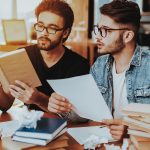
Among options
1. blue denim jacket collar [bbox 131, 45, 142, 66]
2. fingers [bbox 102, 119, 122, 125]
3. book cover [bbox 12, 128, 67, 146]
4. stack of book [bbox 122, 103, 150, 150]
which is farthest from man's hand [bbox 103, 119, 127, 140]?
blue denim jacket collar [bbox 131, 45, 142, 66]

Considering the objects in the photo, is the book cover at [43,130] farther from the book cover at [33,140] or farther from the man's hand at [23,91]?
the man's hand at [23,91]

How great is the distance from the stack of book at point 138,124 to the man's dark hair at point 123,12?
2.51ft

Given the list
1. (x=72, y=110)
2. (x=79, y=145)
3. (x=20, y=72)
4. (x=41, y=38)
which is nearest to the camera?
(x=79, y=145)

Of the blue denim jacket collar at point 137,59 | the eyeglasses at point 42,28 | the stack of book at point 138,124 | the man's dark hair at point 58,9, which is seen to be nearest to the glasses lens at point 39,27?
the eyeglasses at point 42,28

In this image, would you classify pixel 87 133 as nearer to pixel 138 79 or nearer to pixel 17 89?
pixel 17 89

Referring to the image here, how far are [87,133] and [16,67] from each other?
0.42 m

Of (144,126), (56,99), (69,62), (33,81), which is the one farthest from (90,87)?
(69,62)

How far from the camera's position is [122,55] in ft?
6.22

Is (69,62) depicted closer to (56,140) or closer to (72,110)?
(72,110)

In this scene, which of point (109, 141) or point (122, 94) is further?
point (122, 94)

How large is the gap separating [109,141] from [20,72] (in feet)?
1.58

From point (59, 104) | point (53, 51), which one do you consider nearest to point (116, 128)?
point (59, 104)

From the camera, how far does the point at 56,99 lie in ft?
4.90

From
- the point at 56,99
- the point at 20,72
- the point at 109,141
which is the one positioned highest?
the point at 20,72
